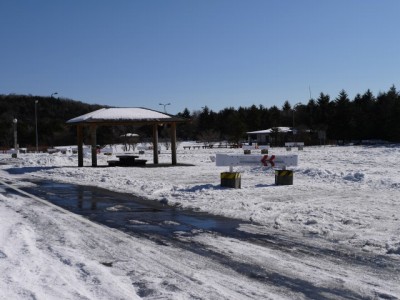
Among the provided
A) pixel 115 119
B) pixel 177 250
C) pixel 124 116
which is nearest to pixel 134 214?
pixel 177 250

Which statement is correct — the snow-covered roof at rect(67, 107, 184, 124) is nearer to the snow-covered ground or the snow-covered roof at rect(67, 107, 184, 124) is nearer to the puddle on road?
the puddle on road

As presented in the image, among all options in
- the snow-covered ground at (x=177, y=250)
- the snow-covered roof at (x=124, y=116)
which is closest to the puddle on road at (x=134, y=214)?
the snow-covered ground at (x=177, y=250)

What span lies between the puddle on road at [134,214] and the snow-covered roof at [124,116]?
12143 millimetres

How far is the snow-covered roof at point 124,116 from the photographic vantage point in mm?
27484

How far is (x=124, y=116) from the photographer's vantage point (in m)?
28.1

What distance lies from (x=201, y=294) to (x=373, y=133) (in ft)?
252

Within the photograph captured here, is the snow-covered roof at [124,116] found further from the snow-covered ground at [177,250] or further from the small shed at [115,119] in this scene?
the snow-covered ground at [177,250]

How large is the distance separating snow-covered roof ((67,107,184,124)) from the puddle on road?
39.8ft

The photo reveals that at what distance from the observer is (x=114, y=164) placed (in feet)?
94.5

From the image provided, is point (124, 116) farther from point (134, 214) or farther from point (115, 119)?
point (134, 214)

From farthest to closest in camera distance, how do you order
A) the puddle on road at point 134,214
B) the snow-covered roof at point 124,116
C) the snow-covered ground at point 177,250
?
the snow-covered roof at point 124,116 → the puddle on road at point 134,214 → the snow-covered ground at point 177,250

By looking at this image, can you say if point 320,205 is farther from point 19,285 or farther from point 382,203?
point 19,285

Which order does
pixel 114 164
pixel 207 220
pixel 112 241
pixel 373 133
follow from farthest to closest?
pixel 373 133 < pixel 114 164 < pixel 207 220 < pixel 112 241

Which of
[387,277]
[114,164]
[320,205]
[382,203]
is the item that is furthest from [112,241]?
[114,164]
